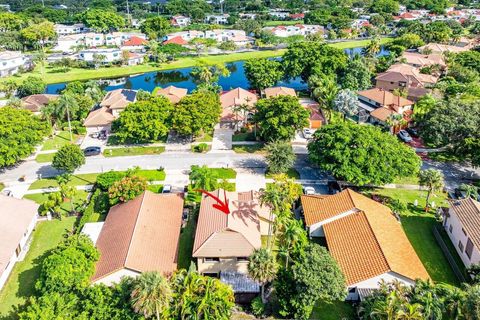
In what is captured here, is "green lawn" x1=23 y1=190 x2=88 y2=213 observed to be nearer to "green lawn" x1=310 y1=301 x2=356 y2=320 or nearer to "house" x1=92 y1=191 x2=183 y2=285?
"house" x1=92 y1=191 x2=183 y2=285

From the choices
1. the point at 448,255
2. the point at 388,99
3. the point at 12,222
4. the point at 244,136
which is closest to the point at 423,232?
the point at 448,255

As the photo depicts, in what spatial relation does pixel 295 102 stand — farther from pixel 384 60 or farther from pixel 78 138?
pixel 384 60

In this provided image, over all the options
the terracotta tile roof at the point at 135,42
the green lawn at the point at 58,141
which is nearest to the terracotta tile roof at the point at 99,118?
the green lawn at the point at 58,141

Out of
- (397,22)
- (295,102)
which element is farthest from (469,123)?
(397,22)

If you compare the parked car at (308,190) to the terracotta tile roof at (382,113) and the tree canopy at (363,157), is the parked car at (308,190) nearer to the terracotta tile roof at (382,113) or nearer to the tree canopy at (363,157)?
the tree canopy at (363,157)

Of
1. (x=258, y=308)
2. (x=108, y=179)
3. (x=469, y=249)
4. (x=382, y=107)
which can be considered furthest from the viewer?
(x=382, y=107)

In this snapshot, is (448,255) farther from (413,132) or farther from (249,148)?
(413,132)

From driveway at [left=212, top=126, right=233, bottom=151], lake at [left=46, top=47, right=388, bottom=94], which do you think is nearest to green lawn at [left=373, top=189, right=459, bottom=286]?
driveway at [left=212, top=126, right=233, bottom=151]
